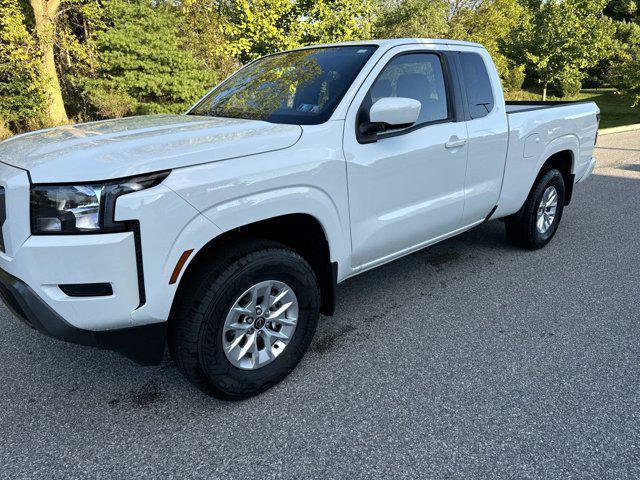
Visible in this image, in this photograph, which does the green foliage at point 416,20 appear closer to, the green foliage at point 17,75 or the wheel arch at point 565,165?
the green foliage at point 17,75

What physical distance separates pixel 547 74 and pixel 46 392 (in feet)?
96.6

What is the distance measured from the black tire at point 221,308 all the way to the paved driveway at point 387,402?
0.54 feet

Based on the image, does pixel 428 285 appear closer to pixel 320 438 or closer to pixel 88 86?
pixel 320 438

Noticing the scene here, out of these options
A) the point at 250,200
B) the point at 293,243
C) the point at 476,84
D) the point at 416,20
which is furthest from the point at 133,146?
the point at 416,20

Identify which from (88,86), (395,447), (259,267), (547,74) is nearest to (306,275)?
(259,267)

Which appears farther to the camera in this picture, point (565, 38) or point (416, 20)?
point (416, 20)

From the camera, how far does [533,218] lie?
14.8ft

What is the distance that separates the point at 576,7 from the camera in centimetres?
2452

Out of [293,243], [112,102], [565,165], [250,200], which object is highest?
[112,102]

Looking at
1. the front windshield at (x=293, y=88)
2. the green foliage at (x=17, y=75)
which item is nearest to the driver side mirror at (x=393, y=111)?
the front windshield at (x=293, y=88)

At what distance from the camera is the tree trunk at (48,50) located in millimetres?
13922

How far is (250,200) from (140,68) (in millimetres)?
16065

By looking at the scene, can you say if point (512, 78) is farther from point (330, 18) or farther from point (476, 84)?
point (476, 84)

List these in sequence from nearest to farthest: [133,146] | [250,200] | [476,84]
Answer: [133,146] → [250,200] → [476,84]
